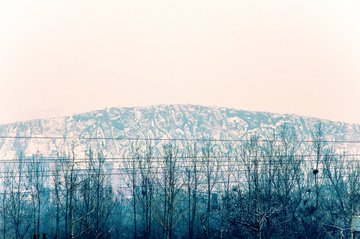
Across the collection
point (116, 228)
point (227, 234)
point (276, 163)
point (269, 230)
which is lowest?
point (116, 228)

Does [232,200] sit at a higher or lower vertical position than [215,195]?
higher

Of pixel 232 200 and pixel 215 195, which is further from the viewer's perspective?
pixel 215 195

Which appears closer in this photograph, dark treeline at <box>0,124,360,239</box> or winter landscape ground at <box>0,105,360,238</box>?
dark treeline at <box>0,124,360,239</box>

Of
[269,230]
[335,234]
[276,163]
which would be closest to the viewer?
[269,230]

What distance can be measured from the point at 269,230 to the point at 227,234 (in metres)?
5.41

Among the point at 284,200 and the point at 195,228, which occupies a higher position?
the point at 284,200

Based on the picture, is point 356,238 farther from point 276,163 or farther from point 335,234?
point 276,163

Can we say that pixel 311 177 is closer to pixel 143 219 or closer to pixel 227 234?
pixel 227 234

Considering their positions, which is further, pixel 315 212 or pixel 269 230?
pixel 315 212

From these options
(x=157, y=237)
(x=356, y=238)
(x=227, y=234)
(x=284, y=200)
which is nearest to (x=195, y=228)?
(x=157, y=237)

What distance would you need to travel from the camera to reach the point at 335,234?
26641 millimetres

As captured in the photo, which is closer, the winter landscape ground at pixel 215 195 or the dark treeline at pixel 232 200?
the dark treeline at pixel 232 200

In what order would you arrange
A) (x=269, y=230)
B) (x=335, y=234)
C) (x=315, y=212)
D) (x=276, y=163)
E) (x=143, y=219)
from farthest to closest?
(x=143, y=219)
(x=276, y=163)
(x=315, y=212)
(x=335, y=234)
(x=269, y=230)

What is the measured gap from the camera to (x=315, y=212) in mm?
28656
